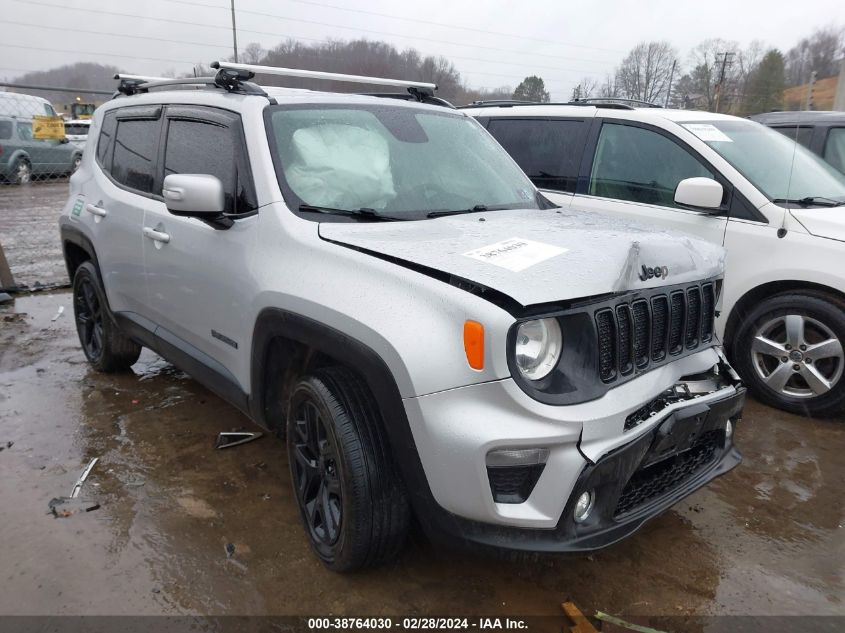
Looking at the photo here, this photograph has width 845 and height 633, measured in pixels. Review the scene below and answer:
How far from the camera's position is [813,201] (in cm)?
439

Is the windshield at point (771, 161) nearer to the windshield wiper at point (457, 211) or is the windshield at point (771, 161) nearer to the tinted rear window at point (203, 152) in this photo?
the windshield wiper at point (457, 211)

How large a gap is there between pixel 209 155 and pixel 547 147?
3.03m

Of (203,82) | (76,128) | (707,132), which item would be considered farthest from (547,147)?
(76,128)

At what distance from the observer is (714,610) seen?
99.9 inches

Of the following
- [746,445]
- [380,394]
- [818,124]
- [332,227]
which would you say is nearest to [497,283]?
[380,394]

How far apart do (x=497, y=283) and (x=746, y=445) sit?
2538 mm

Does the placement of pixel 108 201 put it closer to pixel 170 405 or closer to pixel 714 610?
pixel 170 405

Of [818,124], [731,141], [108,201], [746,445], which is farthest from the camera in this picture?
[818,124]

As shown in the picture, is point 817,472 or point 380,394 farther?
point 817,472

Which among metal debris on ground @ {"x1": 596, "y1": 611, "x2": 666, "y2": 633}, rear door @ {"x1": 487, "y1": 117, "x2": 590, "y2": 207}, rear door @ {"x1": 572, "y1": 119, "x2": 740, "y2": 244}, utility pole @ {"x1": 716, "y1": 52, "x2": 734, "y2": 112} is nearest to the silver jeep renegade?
metal debris on ground @ {"x1": 596, "y1": 611, "x2": 666, "y2": 633}

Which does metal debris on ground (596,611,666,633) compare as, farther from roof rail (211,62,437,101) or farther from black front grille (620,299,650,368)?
roof rail (211,62,437,101)

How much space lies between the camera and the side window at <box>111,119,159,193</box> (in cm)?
396

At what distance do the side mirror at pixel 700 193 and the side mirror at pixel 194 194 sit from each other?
2916 millimetres

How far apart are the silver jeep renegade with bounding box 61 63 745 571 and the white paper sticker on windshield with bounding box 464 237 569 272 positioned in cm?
1
